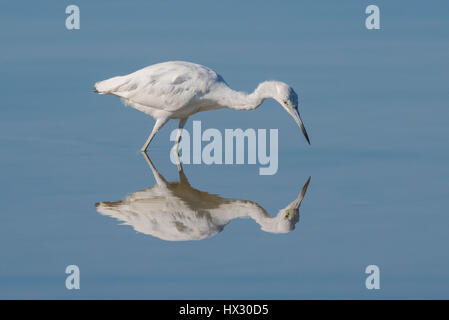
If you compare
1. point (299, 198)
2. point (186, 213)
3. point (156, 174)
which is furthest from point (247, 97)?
point (186, 213)

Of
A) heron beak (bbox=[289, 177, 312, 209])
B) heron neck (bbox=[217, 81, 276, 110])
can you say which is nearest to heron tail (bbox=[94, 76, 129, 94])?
heron neck (bbox=[217, 81, 276, 110])

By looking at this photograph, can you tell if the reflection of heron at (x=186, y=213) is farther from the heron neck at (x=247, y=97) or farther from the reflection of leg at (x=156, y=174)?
the heron neck at (x=247, y=97)

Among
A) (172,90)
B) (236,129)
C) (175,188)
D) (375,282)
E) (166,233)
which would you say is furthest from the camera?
(236,129)

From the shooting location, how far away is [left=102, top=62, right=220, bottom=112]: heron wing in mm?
14555

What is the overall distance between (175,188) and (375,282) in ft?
13.3

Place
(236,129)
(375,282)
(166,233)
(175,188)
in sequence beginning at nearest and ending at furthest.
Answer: (375,282) < (166,233) < (175,188) < (236,129)

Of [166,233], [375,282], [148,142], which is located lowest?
[375,282]

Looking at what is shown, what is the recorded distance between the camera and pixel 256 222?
11945 millimetres

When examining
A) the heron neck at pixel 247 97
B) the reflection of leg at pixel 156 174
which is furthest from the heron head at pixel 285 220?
the heron neck at pixel 247 97

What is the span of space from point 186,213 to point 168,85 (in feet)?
10.1

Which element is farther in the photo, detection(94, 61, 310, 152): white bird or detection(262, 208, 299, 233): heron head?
detection(94, 61, 310, 152): white bird

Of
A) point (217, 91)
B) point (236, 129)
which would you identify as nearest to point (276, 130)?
point (236, 129)

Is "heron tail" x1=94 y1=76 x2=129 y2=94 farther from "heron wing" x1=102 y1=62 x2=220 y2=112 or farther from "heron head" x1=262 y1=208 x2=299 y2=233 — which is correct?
"heron head" x1=262 y1=208 x2=299 y2=233

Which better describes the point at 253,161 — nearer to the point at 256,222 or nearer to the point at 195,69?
the point at 195,69
